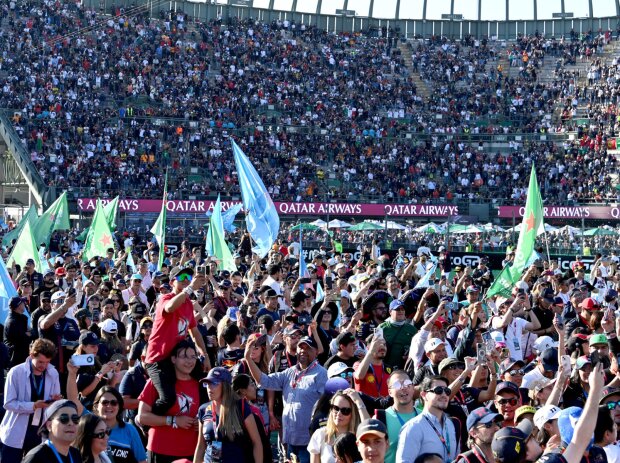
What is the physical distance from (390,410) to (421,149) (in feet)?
136

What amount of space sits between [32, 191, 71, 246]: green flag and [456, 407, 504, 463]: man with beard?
19942mm

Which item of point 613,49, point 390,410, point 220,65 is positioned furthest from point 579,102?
point 390,410

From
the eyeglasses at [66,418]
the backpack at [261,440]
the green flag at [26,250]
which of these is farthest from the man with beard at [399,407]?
the green flag at [26,250]

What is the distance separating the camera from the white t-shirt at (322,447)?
654cm

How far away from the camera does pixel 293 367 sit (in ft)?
28.1

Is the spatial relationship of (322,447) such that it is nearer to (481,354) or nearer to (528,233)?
(481,354)

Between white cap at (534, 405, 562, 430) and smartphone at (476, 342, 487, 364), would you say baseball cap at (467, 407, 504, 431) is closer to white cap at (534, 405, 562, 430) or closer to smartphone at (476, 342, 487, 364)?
white cap at (534, 405, 562, 430)

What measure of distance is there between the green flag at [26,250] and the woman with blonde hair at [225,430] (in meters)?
12.6

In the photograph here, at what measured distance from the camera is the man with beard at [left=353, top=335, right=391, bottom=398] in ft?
26.7

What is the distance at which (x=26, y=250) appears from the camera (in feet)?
63.3

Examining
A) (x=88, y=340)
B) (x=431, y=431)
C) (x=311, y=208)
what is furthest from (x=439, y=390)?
(x=311, y=208)

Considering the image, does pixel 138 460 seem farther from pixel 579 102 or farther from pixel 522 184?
pixel 579 102

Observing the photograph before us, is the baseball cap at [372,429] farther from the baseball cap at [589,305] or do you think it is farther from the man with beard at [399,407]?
the baseball cap at [589,305]

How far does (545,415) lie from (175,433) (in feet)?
8.13
